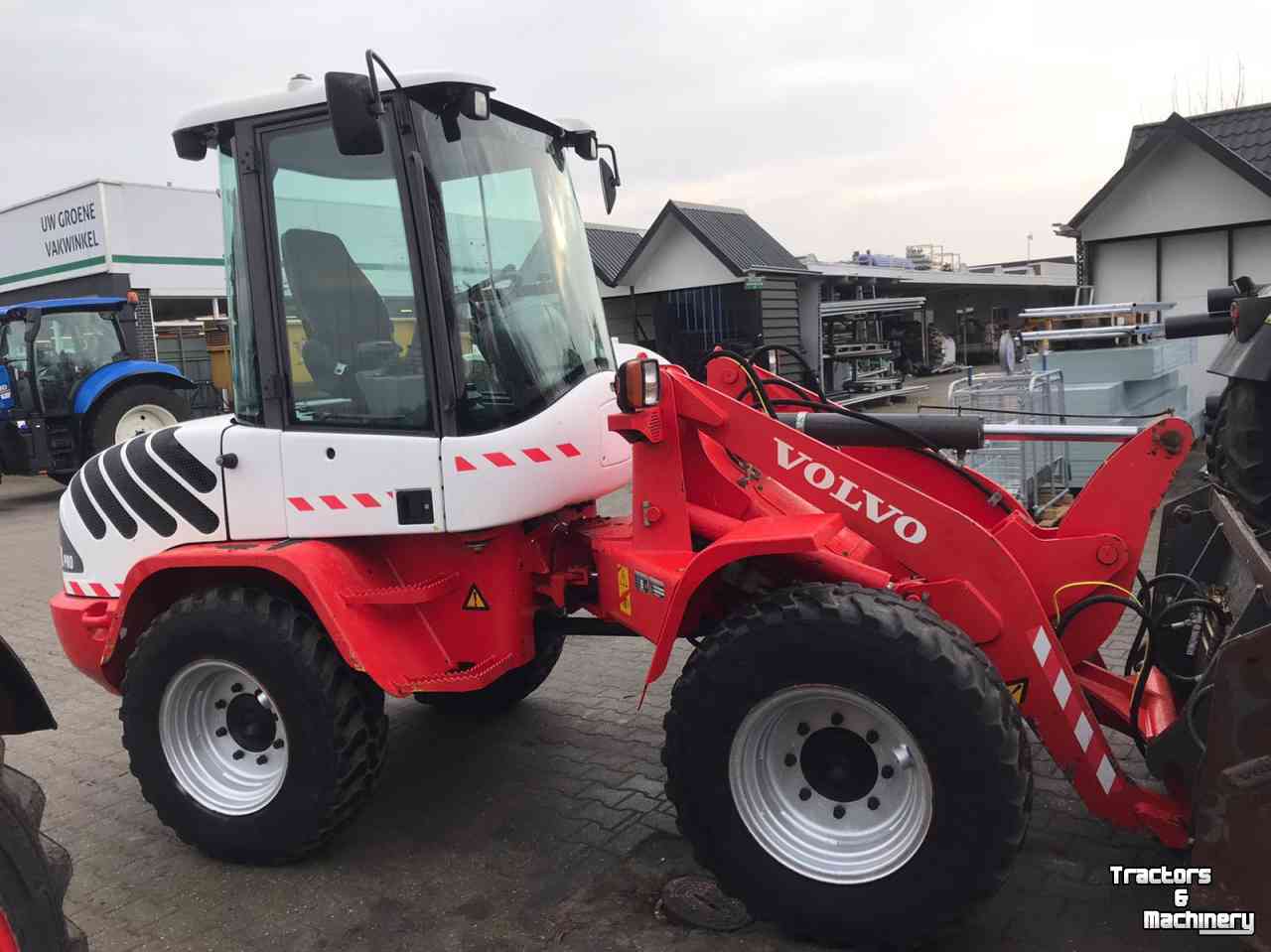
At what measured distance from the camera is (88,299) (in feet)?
44.2

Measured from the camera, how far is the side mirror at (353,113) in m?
2.86

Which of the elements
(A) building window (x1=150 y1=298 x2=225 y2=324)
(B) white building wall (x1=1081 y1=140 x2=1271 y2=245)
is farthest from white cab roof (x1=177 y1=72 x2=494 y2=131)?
(A) building window (x1=150 y1=298 x2=225 y2=324)

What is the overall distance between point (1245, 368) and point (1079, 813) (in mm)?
1690

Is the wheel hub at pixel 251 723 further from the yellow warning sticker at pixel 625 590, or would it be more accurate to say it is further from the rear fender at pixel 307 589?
the yellow warning sticker at pixel 625 590

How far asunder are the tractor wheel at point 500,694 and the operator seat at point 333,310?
69.4 inches

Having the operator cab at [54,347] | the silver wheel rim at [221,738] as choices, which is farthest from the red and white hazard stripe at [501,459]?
the operator cab at [54,347]

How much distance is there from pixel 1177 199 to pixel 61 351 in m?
14.8

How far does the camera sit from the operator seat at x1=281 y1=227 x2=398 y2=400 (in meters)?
3.47

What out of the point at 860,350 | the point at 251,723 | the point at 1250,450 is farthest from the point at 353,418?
the point at 860,350

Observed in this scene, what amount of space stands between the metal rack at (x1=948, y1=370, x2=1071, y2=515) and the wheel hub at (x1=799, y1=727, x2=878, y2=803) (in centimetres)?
555

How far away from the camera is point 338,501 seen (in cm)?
349

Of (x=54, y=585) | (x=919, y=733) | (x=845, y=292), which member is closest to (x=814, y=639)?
(x=919, y=733)

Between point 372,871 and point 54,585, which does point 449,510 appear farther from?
point 54,585

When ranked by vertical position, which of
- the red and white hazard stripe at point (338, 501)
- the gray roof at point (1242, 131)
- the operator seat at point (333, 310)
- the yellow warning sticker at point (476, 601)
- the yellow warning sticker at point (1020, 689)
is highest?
the gray roof at point (1242, 131)
